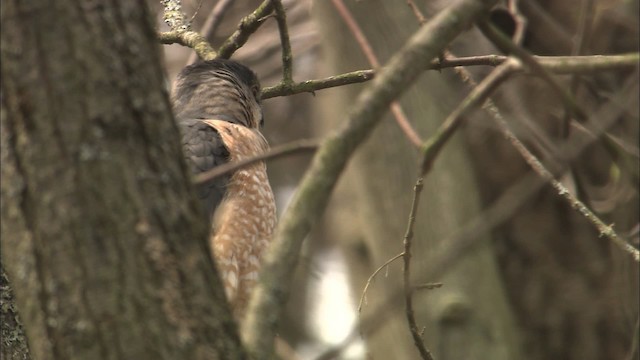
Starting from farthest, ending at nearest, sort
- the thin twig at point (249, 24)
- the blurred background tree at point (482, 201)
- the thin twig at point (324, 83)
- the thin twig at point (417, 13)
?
the blurred background tree at point (482, 201), the thin twig at point (249, 24), the thin twig at point (417, 13), the thin twig at point (324, 83)

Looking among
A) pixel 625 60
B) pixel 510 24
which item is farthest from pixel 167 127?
pixel 510 24

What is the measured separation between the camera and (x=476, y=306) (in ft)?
23.1

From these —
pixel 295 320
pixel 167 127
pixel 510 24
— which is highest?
pixel 167 127

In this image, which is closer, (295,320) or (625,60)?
(625,60)

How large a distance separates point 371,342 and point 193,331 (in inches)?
221

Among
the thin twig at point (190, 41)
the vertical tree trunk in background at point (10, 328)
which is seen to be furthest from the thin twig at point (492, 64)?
the vertical tree trunk in background at point (10, 328)

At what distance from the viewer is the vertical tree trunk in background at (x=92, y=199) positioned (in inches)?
72.7

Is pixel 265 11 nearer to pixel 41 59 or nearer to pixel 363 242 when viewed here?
pixel 41 59

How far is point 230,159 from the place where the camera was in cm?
417

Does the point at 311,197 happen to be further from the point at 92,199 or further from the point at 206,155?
the point at 206,155

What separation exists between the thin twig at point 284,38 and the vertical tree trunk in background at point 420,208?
3451 millimetres

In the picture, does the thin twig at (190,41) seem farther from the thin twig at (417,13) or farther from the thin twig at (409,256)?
the thin twig at (409,256)

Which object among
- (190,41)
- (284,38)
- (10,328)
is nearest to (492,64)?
(284,38)

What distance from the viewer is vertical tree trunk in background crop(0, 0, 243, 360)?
6.06 ft
